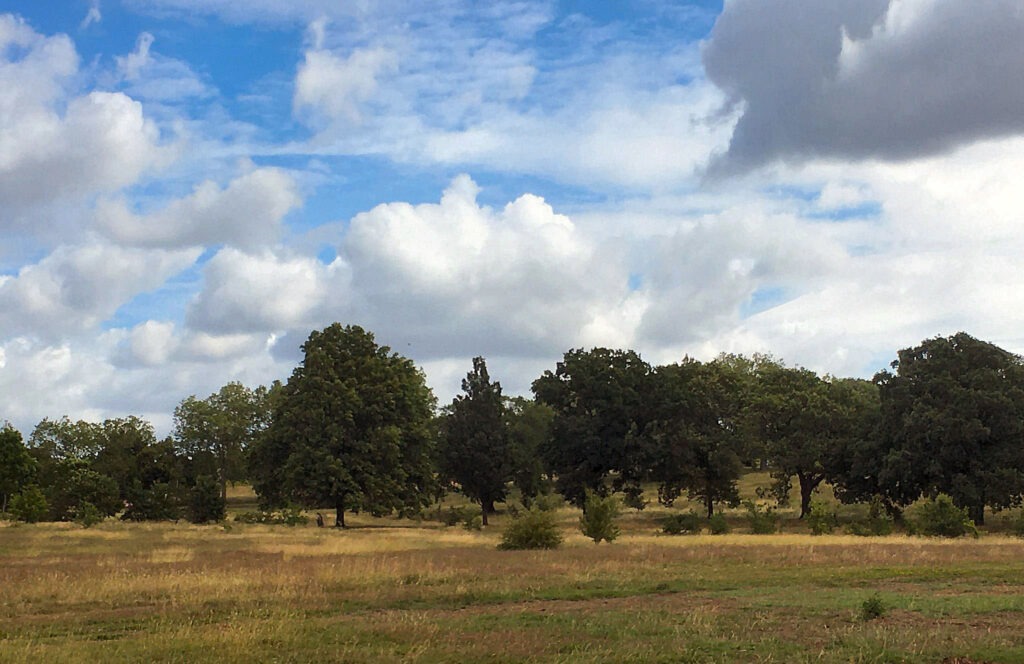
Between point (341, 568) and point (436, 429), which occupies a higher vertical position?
point (436, 429)

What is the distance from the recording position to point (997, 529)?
5381 cm

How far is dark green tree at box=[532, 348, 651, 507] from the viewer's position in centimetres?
6750

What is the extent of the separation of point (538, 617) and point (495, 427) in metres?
54.4

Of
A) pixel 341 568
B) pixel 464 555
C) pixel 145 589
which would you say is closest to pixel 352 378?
pixel 464 555

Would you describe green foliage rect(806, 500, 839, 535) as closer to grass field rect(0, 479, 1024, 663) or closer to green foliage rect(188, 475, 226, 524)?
grass field rect(0, 479, 1024, 663)

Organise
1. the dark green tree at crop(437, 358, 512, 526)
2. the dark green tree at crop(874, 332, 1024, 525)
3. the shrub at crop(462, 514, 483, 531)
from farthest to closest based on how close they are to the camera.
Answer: the dark green tree at crop(437, 358, 512, 526), the shrub at crop(462, 514, 483, 531), the dark green tree at crop(874, 332, 1024, 525)

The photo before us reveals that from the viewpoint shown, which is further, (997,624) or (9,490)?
(9,490)

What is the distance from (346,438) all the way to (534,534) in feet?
94.0

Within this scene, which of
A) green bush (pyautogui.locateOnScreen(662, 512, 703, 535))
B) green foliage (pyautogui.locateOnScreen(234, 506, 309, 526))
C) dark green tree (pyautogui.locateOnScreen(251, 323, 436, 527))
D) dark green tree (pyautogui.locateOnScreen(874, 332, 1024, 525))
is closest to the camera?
green bush (pyautogui.locateOnScreen(662, 512, 703, 535))

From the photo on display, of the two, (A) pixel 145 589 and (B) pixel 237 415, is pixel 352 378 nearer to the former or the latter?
(A) pixel 145 589

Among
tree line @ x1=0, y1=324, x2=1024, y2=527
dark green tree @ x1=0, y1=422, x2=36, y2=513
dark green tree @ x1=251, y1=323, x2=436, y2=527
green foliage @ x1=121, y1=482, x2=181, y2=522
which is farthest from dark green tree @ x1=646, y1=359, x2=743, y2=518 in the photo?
dark green tree @ x1=0, y1=422, x2=36, y2=513

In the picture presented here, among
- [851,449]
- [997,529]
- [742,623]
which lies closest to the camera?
[742,623]

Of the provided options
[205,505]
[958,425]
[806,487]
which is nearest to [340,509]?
[205,505]

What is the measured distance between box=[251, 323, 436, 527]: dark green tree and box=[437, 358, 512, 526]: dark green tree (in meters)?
4.31
